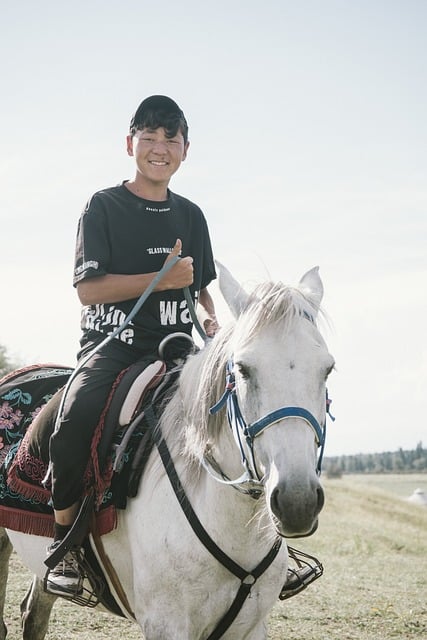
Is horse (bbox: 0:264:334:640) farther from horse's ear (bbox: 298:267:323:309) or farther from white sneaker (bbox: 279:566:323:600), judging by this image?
white sneaker (bbox: 279:566:323:600)

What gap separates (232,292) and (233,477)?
2.69 feet

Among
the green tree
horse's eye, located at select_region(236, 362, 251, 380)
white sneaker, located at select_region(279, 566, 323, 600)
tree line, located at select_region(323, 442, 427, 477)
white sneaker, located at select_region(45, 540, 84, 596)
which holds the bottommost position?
tree line, located at select_region(323, 442, 427, 477)

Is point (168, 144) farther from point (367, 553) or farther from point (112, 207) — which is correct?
point (367, 553)

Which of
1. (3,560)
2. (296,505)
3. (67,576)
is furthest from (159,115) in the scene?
(3,560)

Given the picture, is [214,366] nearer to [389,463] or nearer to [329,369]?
[329,369]

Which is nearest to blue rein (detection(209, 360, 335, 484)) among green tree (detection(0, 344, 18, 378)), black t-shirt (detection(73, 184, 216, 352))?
black t-shirt (detection(73, 184, 216, 352))

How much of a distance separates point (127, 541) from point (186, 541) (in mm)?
477

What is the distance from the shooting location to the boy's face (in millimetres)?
3814

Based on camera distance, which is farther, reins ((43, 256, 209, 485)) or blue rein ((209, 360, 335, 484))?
reins ((43, 256, 209, 485))

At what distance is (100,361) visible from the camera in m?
3.56

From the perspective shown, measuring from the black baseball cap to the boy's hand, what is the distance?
0.76 m

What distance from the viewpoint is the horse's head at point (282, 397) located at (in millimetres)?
2365

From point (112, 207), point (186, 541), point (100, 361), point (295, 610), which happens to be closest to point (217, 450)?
point (186, 541)

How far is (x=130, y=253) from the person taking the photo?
3.74m
